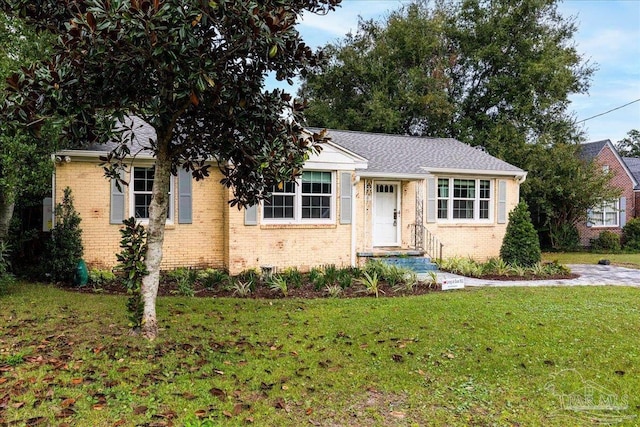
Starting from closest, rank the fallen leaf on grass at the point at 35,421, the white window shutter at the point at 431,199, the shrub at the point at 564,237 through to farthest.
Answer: the fallen leaf on grass at the point at 35,421 < the white window shutter at the point at 431,199 < the shrub at the point at 564,237

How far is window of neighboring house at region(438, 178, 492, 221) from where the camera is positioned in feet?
48.2

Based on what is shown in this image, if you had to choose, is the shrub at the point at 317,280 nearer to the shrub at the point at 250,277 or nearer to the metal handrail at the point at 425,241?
the shrub at the point at 250,277

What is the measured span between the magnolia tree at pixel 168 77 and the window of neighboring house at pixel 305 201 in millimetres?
5570

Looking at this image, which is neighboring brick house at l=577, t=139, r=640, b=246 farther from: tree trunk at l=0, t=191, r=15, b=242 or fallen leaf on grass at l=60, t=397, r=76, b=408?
fallen leaf on grass at l=60, t=397, r=76, b=408

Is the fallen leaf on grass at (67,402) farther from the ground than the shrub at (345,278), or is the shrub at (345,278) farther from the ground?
the shrub at (345,278)

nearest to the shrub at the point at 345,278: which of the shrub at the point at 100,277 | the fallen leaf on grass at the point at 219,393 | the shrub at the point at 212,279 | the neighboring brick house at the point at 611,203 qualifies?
the shrub at the point at 212,279

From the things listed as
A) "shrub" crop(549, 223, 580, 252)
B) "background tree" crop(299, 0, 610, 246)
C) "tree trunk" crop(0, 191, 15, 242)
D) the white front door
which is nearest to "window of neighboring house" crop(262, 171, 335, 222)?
the white front door

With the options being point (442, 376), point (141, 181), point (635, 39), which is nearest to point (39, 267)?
point (141, 181)

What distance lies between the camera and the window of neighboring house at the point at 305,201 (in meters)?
11.8

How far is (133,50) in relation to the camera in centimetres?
421

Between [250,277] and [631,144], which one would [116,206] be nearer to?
[250,277]

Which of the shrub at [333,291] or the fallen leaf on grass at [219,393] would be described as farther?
the shrub at [333,291]

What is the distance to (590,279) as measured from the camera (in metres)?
11.7

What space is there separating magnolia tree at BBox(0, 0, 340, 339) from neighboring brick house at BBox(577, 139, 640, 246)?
22393 millimetres
